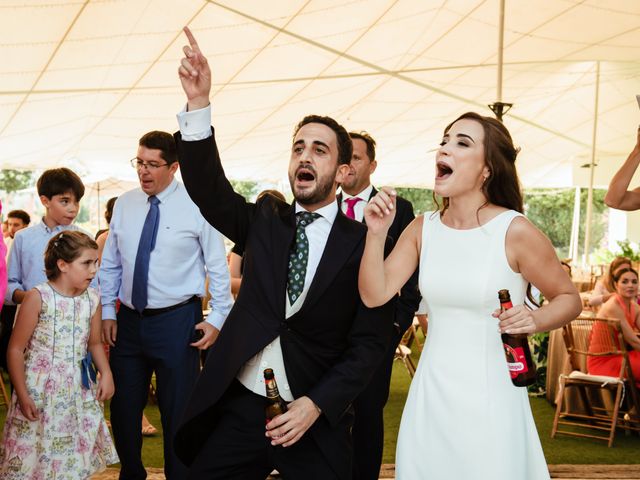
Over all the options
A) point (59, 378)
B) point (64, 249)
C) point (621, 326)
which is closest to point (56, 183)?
point (64, 249)

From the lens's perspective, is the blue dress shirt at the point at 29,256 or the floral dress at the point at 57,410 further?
the blue dress shirt at the point at 29,256

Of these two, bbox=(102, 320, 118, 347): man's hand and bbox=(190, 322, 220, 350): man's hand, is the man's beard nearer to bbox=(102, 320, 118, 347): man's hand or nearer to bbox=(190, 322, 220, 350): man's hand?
bbox=(190, 322, 220, 350): man's hand

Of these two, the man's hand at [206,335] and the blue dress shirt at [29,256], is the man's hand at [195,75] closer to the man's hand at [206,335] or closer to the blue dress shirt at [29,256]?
the man's hand at [206,335]

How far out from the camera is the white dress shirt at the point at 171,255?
4.00m

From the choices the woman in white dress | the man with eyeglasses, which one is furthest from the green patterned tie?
the man with eyeglasses

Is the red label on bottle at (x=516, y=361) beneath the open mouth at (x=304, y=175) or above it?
beneath

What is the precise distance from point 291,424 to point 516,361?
2.39 feet

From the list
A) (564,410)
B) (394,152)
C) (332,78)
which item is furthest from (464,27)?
(394,152)

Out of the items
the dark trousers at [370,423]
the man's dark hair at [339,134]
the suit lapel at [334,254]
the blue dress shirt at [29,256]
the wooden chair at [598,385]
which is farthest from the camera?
the wooden chair at [598,385]

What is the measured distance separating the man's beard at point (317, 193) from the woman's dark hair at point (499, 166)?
441 mm

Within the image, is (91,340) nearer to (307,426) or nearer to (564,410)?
(307,426)

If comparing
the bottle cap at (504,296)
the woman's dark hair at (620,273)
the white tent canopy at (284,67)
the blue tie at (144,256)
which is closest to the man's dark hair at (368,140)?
the blue tie at (144,256)

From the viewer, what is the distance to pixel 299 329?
8.58 ft

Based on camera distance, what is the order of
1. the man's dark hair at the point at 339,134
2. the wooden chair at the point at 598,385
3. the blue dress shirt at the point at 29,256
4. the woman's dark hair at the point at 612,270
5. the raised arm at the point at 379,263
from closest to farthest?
the raised arm at the point at 379,263 < the man's dark hair at the point at 339,134 < the blue dress shirt at the point at 29,256 < the wooden chair at the point at 598,385 < the woman's dark hair at the point at 612,270
